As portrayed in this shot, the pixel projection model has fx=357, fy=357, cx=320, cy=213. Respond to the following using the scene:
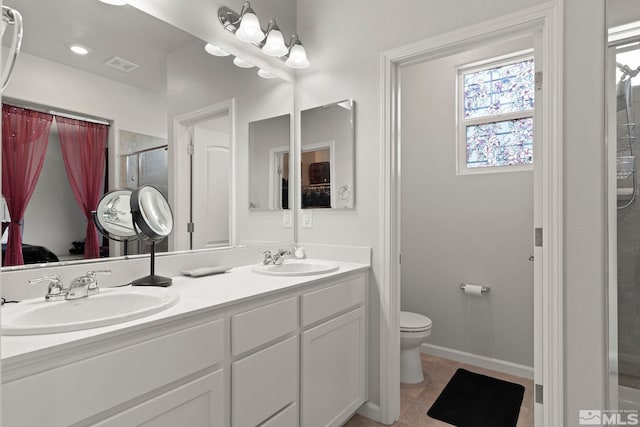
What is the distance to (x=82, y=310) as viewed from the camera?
1225mm

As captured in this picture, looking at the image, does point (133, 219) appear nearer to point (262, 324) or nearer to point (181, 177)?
point (181, 177)

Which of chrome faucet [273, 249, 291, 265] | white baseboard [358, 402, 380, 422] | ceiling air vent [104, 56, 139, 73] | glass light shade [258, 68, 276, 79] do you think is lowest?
white baseboard [358, 402, 380, 422]

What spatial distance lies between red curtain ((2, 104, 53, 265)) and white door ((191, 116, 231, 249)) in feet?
2.23

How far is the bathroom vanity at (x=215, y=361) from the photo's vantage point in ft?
2.87

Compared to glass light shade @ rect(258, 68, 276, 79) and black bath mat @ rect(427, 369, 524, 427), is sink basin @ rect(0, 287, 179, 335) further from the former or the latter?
black bath mat @ rect(427, 369, 524, 427)

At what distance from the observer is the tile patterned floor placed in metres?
2.02

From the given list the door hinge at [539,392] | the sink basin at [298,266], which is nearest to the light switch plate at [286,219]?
the sink basin at [298,266]

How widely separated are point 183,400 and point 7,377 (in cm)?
48

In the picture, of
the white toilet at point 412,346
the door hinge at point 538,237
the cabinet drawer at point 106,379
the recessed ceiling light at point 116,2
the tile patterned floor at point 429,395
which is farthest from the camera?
the white toilet at point 412,346

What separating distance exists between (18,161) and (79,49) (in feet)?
1.71

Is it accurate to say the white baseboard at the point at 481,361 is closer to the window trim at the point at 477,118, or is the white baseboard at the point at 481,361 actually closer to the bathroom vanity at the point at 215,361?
the bathroom vanity at the point at 215,361

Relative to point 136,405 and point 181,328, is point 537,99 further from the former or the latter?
point 136,405

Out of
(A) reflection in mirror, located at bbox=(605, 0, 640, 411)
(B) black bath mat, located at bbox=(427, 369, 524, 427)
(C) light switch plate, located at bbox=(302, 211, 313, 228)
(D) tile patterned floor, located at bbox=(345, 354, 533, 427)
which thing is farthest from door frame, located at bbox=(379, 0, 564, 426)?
(C) light switch plate, located at bbox=(302, 211, 313, 228)

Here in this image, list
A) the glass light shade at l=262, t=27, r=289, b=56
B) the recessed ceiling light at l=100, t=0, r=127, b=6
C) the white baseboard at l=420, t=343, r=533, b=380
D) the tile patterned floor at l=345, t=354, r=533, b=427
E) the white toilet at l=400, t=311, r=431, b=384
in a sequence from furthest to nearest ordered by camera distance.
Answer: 1. the white baseboard at l=420, t=343, r=533, b=380
2. the white toilet at l=400, t=311, r=431, b=384
3. the glass light shade at l=262, t=27, r=289, b=56
4. the tile patterned floor at l=345, t=354, r=533, b=427
5. the recessed ceiling light at l=100, t=0, r=127, b=6
